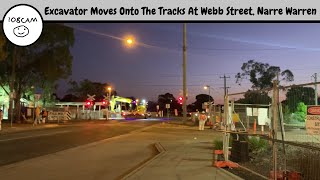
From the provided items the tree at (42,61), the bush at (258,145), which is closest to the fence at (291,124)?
the bush at (258,145)

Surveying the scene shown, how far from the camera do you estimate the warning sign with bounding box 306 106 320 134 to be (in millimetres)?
8219

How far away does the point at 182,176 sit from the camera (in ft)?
38.0

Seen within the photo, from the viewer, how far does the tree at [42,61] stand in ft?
154

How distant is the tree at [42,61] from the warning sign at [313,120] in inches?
1614

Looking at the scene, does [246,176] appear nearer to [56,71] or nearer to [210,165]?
[210,165]

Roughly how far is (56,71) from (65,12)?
1732 inches

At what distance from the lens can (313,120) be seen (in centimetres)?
830

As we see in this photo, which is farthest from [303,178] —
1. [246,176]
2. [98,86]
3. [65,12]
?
[98,86]

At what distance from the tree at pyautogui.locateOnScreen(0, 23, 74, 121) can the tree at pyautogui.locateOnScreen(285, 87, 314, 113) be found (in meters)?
39.5

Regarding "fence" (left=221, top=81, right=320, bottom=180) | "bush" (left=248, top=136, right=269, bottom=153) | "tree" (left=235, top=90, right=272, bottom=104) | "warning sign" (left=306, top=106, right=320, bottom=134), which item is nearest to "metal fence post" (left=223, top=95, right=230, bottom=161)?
"fence" (left=221, top=81, right=320, bottom=180)

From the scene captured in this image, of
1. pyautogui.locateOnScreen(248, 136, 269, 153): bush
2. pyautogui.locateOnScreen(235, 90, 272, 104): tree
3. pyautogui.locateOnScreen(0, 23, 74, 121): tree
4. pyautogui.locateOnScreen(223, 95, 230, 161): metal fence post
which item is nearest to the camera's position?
pyautogui.locateOnScreen(235, 90, 272, 104): tree

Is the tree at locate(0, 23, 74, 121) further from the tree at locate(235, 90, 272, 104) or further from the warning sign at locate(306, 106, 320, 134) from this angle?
the warning sign at locate(306, 106, 320, 134)

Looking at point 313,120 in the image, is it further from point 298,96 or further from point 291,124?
point 291,124

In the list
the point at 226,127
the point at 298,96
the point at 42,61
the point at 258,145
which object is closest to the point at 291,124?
the point at 298,96
